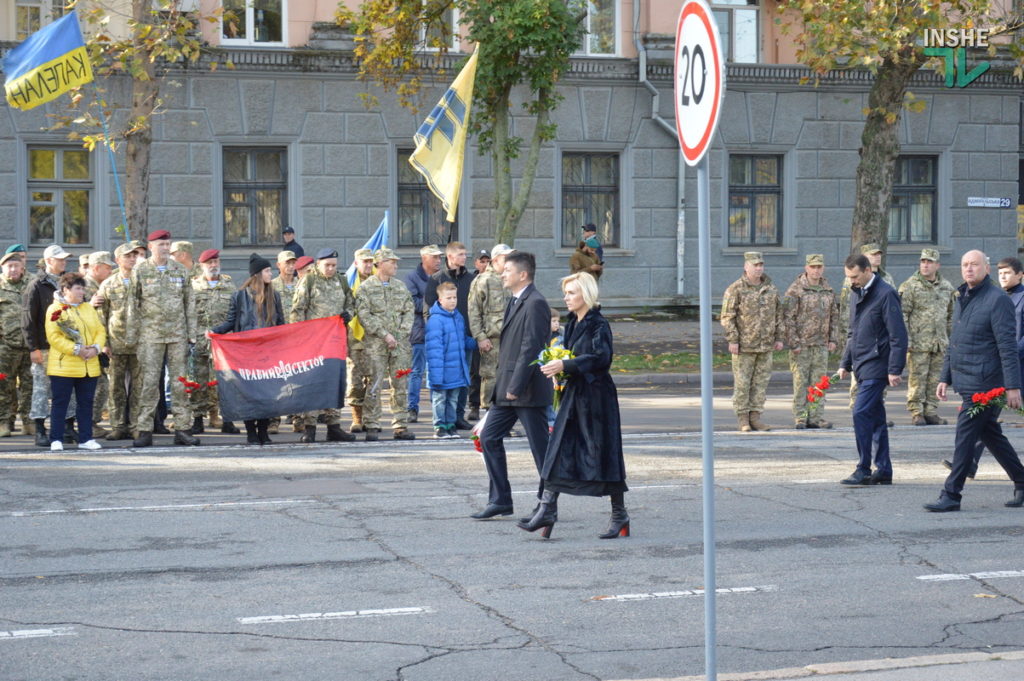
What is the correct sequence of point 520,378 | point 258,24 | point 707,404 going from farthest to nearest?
1. point 258,24
2. point 520,378
3. point 707,404

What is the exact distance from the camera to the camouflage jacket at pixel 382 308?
15156 millimetres

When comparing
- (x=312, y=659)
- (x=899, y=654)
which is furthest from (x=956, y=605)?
(x=312, y=659)

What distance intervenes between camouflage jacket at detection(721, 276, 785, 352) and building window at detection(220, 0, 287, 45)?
44.6 ft

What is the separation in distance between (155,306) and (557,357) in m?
6.22

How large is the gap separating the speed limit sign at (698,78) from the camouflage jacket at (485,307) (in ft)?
32.9

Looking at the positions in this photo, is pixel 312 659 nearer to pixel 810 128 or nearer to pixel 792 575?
pixel 792 575

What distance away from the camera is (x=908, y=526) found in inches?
403

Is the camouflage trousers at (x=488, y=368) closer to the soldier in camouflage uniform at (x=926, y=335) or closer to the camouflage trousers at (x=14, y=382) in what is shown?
the soldier in camouflage uniform at (x=926, y=335)

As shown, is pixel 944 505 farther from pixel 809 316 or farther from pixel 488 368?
pixel 488 368

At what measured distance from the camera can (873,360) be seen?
12.0 metres

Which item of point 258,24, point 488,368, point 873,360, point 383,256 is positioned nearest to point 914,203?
point 258,24

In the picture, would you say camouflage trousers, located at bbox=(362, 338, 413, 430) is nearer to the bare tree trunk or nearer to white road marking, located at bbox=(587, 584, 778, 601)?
white road marking, located at bbox=(587, 584, 778, 601)

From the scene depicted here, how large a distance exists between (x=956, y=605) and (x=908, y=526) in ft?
7.51

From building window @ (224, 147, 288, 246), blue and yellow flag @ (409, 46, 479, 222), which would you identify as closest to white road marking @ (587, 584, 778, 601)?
blue and yellow flag @ (409, 46, 479, 222)
